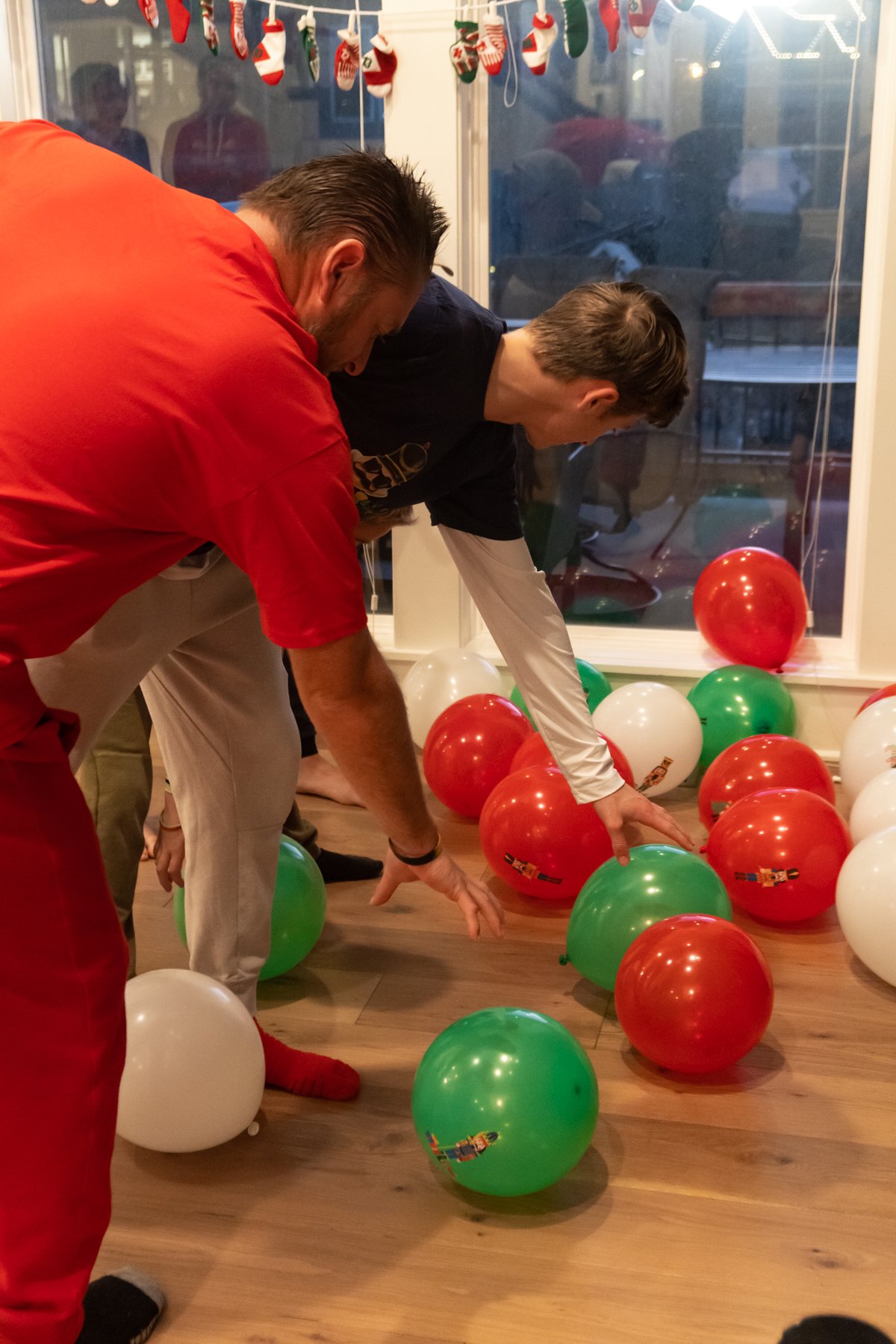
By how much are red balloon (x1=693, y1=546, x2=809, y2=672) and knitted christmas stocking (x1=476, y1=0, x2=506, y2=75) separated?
143cm

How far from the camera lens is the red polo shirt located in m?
1.06

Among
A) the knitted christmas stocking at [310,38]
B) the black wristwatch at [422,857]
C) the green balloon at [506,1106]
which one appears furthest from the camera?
the knitted christmas stocking at [310,38]

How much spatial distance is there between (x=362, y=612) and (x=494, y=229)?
8.81 feet

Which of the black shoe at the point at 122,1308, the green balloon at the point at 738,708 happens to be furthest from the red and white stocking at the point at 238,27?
the black shoe at the point at 122,1308

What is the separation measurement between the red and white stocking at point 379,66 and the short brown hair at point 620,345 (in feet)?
5.47

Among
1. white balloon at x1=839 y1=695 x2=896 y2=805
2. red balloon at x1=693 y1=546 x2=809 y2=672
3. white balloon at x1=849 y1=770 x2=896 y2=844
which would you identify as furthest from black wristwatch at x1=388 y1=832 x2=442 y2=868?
red balloon at x1=693 y1=546 x2=809 y2=672

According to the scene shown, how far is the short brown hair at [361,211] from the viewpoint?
4.07 feet

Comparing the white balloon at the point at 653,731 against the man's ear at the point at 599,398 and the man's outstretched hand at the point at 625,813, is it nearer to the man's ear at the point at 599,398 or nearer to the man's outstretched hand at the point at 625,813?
the man's outstretched hand at the point at 625,813

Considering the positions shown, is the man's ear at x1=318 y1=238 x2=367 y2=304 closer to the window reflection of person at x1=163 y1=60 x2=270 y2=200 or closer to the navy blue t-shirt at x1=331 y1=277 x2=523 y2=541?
the navy blue t-shirt at x1=331 y1=277 x2=523 y2=541

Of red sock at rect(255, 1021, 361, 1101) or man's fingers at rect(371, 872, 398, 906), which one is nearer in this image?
man's fingers at rect(371, 872, 398, 906)

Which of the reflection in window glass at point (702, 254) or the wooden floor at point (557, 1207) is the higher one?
the reflection in window glass at point (702, 254)

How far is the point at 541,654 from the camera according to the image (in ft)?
6.59

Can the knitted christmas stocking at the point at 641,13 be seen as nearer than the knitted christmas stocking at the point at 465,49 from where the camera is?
Yes

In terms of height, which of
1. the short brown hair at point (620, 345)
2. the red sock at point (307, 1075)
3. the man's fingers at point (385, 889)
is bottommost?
the red sock at point (307, 1075)
